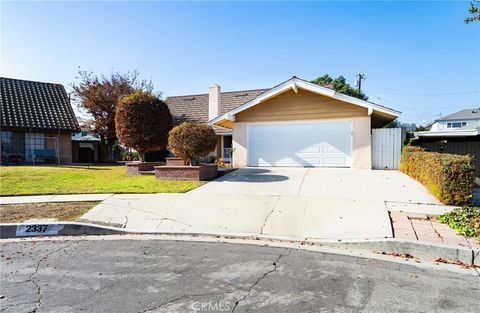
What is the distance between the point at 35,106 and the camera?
20547mm

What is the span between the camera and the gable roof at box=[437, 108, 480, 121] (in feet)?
147

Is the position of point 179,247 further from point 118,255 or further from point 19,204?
point 19,204

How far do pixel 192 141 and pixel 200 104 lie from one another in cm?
1425

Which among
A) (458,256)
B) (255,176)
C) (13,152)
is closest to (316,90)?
(255,176)

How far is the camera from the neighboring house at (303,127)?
13.7m

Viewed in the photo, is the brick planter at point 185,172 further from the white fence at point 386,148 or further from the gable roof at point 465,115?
the gable roof at point 465,115

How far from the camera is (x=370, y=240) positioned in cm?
531

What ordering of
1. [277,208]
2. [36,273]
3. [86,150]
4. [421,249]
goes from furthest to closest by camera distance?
[86,150], [277,208], [421,249], [36,273]

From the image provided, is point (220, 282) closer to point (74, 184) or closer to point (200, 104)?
point (74, 184)

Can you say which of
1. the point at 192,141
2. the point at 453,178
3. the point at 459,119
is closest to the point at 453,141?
the point at 453,178

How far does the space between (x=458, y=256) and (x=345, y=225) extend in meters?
1.96

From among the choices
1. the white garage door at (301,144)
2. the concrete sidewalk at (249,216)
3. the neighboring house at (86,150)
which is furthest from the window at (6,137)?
the white garage door at (301,144)

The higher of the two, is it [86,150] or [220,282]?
[86,150]

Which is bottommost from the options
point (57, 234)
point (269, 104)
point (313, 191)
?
point (57, 234)
